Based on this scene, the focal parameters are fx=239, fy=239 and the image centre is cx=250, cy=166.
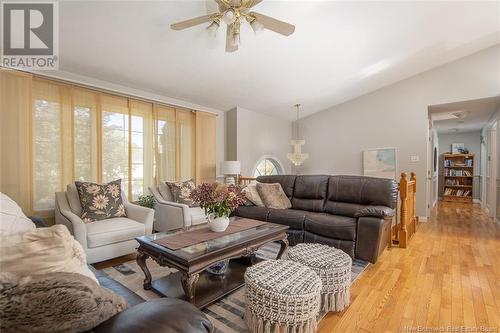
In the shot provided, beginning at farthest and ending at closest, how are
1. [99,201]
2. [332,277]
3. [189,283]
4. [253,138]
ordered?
[253,138], [99,201], [332,277], [189,283]

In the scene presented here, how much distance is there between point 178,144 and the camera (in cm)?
444

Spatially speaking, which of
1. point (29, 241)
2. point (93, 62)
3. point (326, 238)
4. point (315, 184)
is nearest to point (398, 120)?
point (315, 184)

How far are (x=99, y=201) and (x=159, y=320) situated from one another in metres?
2.60

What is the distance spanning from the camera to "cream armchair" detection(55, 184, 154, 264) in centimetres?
246

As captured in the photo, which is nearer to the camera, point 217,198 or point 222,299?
point 222,299

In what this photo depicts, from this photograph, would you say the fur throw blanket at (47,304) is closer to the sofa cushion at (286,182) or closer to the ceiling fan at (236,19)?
the ceiling fan at (236,19)

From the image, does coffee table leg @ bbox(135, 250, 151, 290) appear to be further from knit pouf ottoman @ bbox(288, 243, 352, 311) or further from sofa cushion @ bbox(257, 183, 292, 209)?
sofa cushion @ bbox(257, 183, 292, 209)

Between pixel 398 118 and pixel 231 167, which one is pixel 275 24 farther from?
pixel 398 118

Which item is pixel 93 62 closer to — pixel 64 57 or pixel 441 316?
pixel 64 57

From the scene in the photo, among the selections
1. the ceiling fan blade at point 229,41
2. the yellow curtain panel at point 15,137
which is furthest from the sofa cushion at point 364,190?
the yellow curtain panel at point 15,137

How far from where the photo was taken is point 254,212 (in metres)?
3.59

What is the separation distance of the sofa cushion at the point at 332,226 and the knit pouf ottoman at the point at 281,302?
4.16 ft

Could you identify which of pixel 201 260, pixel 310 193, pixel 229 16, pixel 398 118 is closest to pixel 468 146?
pixel 398 118

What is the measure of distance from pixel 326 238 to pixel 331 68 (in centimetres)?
293
